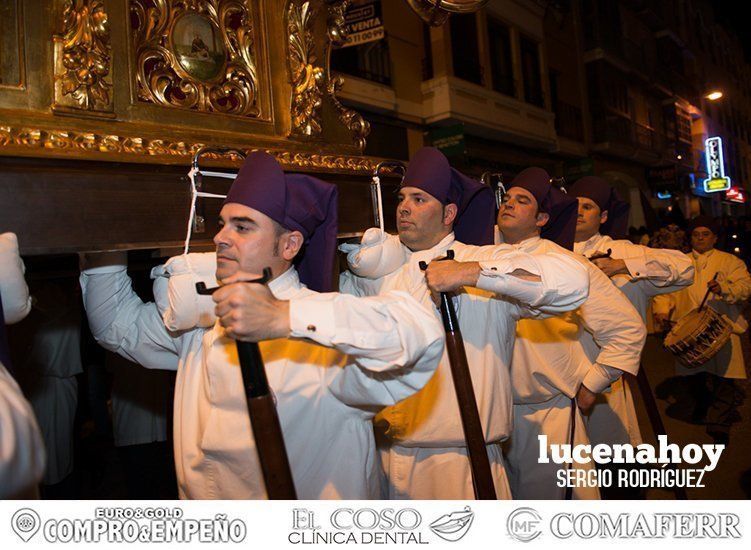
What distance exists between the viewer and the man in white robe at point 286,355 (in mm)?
1538

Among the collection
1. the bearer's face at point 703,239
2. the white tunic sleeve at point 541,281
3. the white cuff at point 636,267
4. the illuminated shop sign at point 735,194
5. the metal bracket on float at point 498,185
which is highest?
the illuminated shop sign at point 735,194

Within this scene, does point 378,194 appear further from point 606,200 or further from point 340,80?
point 606,200

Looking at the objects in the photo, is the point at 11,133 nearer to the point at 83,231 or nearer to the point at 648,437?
the point at 83,231

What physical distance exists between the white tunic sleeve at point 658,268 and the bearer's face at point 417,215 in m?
2.01

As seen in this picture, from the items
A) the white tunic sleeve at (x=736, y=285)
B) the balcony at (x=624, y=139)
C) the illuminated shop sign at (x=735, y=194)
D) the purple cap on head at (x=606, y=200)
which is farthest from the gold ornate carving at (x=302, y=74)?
the illuminated shop sign at (x=735, y=194)

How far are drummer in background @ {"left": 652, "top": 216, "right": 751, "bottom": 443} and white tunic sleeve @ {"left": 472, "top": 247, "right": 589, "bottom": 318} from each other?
401cm

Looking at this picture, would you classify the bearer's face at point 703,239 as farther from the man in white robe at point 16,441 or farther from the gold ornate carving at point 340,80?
the man in white robe at point 16,441

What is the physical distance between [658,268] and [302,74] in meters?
3.34

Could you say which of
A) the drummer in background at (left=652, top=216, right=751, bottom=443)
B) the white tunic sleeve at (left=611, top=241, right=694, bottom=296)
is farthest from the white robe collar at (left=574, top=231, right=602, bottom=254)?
the drummer in background at (left=652, top=216, right=751, bottom=443)

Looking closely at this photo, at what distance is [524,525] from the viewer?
1808 mm

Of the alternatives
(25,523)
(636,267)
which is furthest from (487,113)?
(25,523)

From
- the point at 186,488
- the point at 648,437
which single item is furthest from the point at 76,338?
the point at 648,437

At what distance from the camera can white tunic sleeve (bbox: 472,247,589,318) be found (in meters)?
2.32

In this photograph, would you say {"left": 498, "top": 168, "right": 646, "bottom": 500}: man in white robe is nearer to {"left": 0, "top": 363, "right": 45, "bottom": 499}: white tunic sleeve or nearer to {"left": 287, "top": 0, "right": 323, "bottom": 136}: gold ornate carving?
{"left": 287, "top": 0, "right": 323, "bottom": 136}: gold ornate carving
